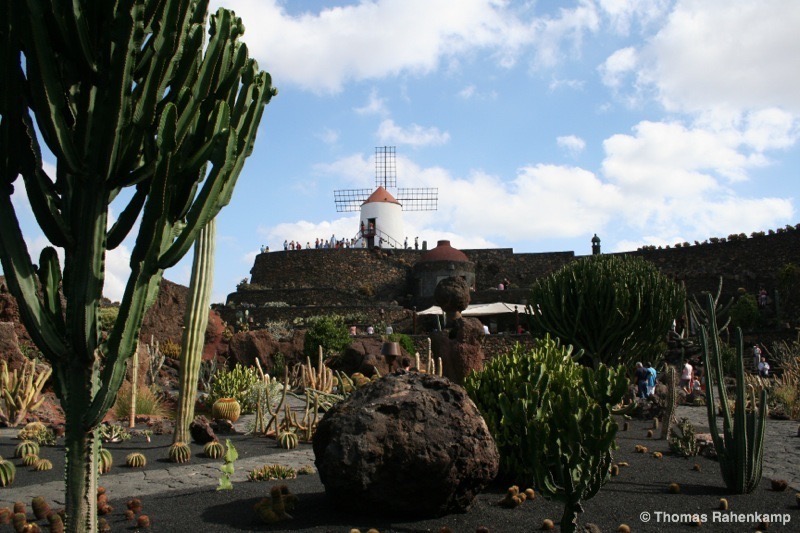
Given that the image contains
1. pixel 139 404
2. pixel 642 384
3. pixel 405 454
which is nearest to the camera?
pixel 405 454

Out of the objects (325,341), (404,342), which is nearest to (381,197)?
(404,342)

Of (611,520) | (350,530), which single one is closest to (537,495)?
(611,520)

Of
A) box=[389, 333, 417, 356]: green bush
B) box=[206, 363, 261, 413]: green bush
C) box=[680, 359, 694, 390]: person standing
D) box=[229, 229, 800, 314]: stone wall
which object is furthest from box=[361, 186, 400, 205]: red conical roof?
box=[206, 363, 261, 413]: green bush

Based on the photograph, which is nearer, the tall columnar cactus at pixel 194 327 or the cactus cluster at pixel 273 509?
the cactus cluster at pixel 273 509

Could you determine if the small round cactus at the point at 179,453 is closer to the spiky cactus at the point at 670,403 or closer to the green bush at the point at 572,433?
the green bush at the point at 572,433

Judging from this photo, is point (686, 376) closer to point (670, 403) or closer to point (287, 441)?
point (670, 403)

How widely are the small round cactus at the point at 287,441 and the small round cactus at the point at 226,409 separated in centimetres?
240

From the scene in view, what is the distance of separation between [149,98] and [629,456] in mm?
6265

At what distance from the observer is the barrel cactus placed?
20.9 feet

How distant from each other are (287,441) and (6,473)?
10.5 ft

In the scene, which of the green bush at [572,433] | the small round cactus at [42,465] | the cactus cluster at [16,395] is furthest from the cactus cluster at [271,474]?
the cactus cluster at [16,395]

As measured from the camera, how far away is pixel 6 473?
6.43 metres

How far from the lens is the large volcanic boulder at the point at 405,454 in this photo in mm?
4699
